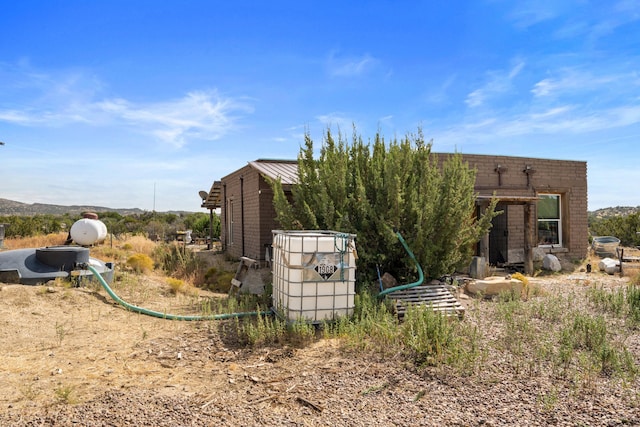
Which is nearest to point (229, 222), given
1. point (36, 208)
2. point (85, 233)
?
point (85, 233)

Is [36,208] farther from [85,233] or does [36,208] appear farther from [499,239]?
[499,239]

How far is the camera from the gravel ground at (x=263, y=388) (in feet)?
12.1

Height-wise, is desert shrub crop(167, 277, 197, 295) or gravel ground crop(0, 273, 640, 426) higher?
desert shrub crop(167, 277, 197, 295)

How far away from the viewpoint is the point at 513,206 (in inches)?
569

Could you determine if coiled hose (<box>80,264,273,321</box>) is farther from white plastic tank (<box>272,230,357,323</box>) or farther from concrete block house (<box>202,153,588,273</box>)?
concrete block house (<box>202,153,588,273</box>)

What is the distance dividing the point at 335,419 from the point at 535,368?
238cm

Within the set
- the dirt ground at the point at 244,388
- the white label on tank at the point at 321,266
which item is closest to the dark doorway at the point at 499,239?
the dirt ground at the point at 244,388

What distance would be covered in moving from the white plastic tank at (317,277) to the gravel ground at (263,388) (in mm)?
599

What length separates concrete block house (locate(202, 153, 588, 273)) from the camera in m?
12.6

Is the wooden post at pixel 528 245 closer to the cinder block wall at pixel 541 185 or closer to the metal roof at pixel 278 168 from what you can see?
the cinder block wall at pixel 541 185

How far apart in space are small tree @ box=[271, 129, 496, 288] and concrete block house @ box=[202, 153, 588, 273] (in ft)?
13.3

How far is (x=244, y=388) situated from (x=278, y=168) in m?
9.21

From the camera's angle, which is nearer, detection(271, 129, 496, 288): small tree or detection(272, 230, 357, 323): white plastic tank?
detection(272, 230, 357, 323): white plastic tank

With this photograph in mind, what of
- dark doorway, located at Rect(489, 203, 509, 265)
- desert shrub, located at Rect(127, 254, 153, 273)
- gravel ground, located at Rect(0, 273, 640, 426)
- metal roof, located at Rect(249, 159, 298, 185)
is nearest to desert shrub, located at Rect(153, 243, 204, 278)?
desert shrub, located at Rect(127, 254, 153, 273)
